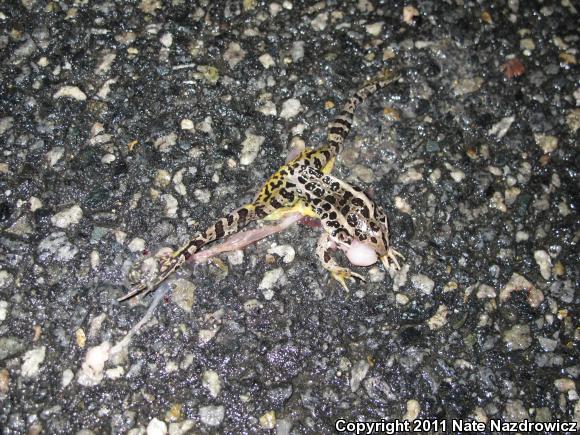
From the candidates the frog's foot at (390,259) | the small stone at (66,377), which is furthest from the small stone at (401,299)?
the small stone at (66,377)

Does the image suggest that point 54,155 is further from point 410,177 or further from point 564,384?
point 564,384

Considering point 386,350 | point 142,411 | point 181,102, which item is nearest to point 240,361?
point 142,411

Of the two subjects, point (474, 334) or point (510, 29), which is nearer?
point (474, 334)

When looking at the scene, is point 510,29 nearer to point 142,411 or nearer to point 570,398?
point 570,398

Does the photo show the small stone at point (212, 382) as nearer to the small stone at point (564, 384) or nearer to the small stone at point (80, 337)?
the small stone at point (80, 337)

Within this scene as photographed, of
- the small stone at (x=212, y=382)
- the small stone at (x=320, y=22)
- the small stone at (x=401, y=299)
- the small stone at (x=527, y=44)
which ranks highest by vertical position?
the small stone at (x=320, y=22)

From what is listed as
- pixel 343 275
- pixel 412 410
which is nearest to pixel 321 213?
pixel 343 275
